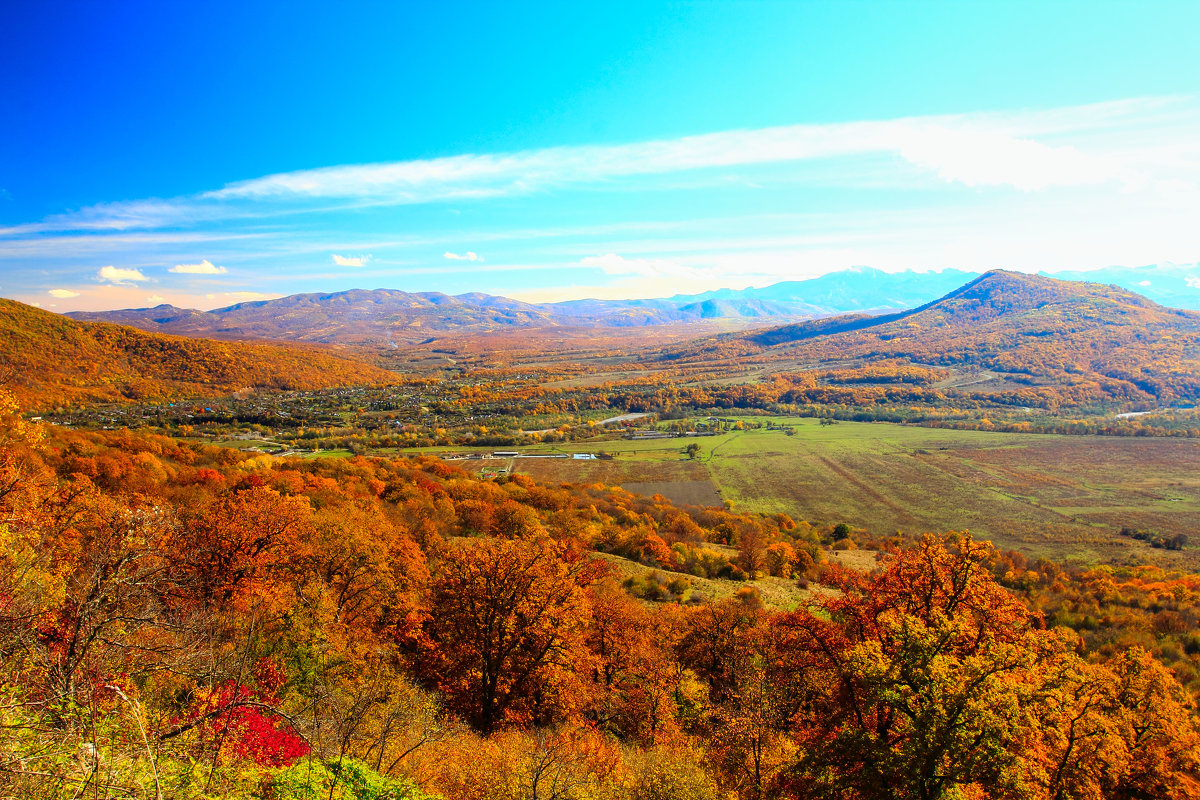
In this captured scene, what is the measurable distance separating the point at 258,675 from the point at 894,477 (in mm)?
87878

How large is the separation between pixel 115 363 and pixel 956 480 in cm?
17205

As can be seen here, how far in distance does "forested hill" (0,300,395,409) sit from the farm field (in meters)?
89.0

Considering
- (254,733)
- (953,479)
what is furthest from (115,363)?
(953,479)

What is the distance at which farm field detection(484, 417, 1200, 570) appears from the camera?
61688mm

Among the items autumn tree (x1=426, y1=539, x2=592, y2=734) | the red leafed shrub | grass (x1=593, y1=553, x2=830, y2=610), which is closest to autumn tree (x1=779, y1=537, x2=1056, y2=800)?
autumn tree (x1=426, y1=539, x2=592, y2=734)

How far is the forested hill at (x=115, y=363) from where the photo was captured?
331 ft

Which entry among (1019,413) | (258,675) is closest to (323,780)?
(258,675)

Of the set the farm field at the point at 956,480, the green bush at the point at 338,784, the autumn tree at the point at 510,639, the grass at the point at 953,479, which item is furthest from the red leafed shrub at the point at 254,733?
the farm field at the point at 956,480

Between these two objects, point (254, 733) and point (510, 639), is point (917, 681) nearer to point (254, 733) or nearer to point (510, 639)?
point (510, 639)

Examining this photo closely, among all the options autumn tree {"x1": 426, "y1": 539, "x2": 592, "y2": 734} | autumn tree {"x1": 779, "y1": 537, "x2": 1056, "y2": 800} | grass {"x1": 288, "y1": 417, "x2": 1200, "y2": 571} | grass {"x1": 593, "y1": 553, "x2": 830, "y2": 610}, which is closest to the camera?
autumn tree {"x1": 779, "y1": 537, "x2": 1056, "y2": 800}

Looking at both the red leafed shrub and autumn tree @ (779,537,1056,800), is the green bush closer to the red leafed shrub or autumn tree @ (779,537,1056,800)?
the red leafed shrub

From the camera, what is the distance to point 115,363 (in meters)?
121

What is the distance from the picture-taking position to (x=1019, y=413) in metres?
127

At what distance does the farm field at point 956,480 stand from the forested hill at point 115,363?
292ft
